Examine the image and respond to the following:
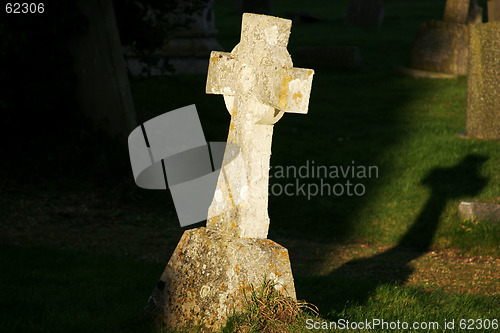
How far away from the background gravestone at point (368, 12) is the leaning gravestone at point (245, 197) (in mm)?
24549

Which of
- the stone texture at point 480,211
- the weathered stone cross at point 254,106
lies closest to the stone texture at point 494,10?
the stone texture at point 480,211

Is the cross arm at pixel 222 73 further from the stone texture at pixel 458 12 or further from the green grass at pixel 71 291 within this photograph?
the stone texture at pixel 458 12

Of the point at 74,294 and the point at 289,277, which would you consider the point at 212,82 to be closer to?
the point at 289,277

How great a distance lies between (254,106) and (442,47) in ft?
38.9

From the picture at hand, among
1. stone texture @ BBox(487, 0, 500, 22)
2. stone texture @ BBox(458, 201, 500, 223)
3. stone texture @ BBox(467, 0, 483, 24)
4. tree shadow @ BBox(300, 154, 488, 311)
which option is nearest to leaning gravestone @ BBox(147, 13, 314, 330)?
tree shadow @ BBox(300, 154, 488, 311)

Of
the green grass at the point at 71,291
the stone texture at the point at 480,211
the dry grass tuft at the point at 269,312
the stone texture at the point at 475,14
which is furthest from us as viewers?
the stone texture at the point at 475,14

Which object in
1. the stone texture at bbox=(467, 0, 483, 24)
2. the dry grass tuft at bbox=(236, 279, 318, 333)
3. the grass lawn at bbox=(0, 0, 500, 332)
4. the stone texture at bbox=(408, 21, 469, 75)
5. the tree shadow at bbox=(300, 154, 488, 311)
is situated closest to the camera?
the dry grass tuft at bbox=(236, 279, 318, 333)

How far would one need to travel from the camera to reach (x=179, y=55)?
56.7ft

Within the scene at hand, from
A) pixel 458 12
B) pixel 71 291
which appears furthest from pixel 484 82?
pixel 71 291

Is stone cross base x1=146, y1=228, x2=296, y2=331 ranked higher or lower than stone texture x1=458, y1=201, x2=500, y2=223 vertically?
higher

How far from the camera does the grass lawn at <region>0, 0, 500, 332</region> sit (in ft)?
17.2

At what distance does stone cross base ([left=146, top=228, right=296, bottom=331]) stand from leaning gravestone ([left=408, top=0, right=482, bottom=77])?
11.7m

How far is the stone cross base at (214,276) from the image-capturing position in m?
4.20

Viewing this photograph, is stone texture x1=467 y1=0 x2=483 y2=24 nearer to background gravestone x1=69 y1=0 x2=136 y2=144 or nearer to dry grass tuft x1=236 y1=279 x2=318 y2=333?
background gravestone x1=69 y1=0 x2=136 y2=144
